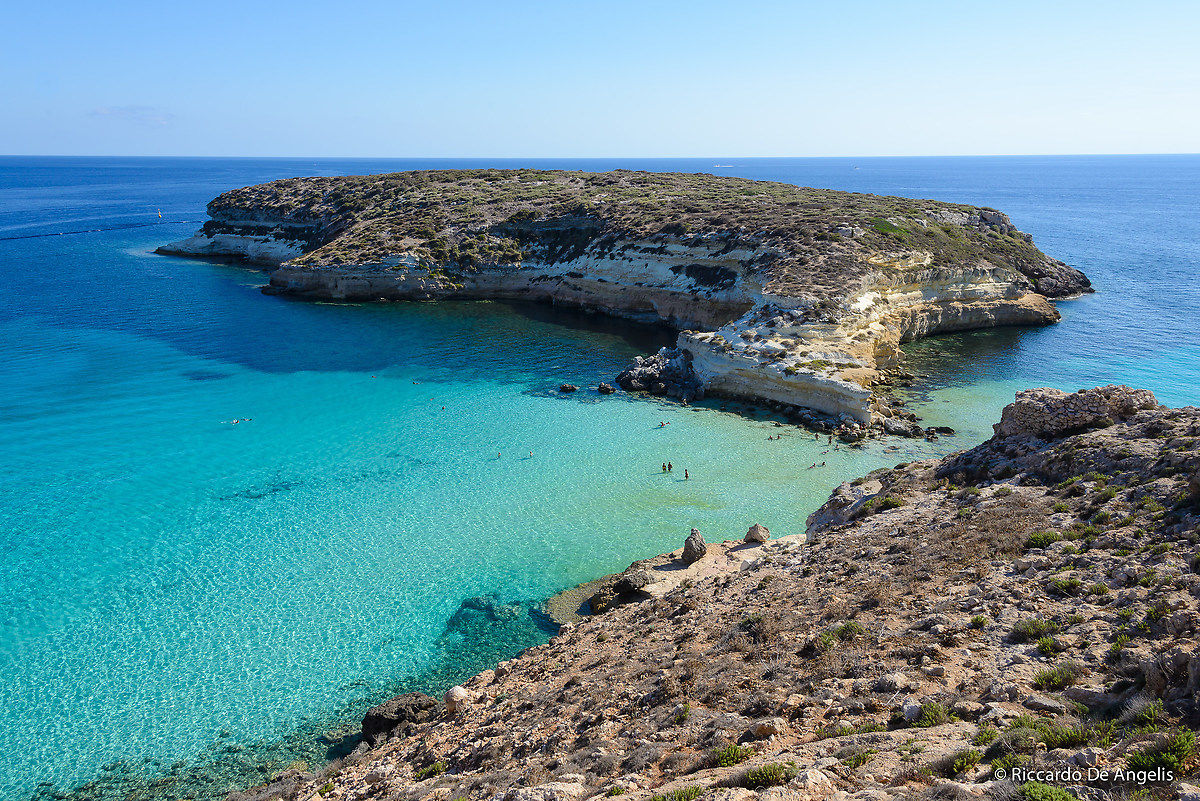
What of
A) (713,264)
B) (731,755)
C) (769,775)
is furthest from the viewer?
(713,264)

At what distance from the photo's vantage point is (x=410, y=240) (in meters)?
75.3

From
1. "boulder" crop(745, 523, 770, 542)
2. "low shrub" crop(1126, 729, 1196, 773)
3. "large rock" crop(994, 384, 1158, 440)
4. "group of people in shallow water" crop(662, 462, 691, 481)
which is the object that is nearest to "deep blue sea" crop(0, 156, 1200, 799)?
"group of people in shallow water" crop(662, 462, 691, 481)

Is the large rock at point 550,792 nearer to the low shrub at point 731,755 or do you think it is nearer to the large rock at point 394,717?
the low shrub at point 731,755

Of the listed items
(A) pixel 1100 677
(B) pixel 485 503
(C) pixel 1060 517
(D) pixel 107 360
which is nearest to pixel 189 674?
(B) pixel 485 503

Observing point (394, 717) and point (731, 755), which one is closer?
point (731, 755)

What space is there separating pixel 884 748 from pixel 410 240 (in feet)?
244

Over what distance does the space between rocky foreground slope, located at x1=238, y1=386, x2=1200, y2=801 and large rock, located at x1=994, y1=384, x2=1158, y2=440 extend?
2.3 inches

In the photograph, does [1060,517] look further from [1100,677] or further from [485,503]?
[485,503]

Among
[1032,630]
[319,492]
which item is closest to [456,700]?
[1032,630]

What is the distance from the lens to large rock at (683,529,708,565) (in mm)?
24469

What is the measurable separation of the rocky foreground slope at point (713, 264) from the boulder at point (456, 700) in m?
28.0

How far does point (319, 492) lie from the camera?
30531 mm

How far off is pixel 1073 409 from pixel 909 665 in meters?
12.1

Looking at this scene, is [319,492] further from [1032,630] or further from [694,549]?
[1032,630]
